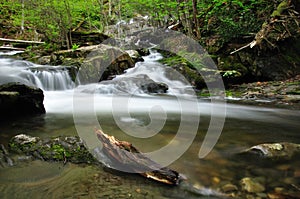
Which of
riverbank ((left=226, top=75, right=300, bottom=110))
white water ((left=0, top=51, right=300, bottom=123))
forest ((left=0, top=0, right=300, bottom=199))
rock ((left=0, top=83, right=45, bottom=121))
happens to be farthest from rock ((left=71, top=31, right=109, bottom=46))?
rock ((left=0, top=83, right=45, bottom=121))

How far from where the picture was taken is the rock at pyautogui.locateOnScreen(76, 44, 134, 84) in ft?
32.6

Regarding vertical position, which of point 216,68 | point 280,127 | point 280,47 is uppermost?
point 280,47

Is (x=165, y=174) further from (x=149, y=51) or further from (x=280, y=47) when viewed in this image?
(x=149, y=51)

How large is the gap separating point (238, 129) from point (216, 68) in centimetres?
636

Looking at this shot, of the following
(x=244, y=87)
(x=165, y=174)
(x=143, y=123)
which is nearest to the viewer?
(x=165, y=174)

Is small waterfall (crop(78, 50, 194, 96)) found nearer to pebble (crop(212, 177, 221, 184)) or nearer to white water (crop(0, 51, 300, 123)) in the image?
white water (crop(0, 51, 300, 123))

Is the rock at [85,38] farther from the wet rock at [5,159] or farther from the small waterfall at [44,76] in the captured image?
the wet rock at [5,159]

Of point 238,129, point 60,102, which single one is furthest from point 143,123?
point 60,102

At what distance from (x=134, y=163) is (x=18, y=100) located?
3660 mm

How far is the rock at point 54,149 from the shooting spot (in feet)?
9.32

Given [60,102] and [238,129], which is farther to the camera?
[60,102]

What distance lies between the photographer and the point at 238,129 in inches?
181

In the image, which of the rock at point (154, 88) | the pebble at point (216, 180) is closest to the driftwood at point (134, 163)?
the pebble at point (216, 180)

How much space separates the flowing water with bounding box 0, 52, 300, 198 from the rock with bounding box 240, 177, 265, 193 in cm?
8
